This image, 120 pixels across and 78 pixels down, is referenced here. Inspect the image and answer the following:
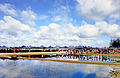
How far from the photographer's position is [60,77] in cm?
1578

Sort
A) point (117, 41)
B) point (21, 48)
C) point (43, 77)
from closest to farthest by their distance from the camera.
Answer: point (43, 77) < point (21, 48) < point (117, 41)

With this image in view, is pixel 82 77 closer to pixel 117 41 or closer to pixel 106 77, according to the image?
pixel 106 77

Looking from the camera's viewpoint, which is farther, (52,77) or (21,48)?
(21,48)

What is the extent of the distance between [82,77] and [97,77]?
2034 millimetres

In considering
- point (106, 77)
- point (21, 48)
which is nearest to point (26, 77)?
point (106, 77)

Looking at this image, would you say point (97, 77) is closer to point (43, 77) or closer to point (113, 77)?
point (113, 77)

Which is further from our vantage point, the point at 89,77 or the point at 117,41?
the point at 117,41

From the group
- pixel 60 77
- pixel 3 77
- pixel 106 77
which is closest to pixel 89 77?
pixel 106 77

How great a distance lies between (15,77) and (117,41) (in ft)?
418

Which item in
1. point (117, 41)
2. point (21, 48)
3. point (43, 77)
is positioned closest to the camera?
point (43, 77)

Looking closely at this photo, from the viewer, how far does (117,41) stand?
407 ft

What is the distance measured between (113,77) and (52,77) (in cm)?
814

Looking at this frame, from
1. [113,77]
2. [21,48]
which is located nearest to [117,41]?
[21,48]

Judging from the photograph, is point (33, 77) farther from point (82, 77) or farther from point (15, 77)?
point (82, 77)
